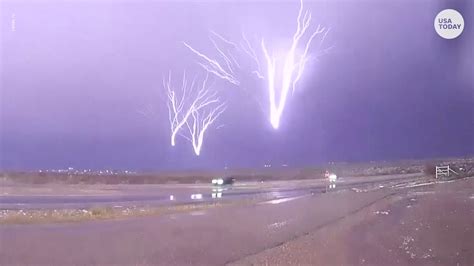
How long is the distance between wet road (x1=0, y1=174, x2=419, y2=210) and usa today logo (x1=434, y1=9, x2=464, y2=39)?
2304mm

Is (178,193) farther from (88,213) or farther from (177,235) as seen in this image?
(177,235)

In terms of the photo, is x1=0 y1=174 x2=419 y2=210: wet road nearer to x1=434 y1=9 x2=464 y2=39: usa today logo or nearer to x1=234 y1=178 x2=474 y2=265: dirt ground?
x1=234 y1=178 x2=474 y2=265: dirt ground

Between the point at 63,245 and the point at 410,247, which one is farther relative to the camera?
the point at 63,245

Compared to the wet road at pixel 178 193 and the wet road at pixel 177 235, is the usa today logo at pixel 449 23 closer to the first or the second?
the wet road at pixel 177 235

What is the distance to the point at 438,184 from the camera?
4828mm

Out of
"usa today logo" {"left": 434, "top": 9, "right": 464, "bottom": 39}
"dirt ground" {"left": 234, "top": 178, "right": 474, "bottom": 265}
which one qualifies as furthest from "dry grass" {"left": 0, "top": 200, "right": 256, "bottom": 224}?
"usa today logo" {"left": 434, "top": 9, "right": 464, "bottom": 39}

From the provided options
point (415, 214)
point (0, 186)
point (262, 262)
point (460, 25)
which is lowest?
point (262, 262)

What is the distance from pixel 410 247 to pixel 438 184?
1.60 metres

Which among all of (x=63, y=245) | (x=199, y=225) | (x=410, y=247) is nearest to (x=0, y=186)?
(x=63, y=245)

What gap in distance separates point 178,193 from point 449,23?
412 centimetres

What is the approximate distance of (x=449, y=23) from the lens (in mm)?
3334

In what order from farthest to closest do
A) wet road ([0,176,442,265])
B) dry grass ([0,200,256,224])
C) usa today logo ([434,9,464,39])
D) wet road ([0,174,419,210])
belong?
wet road ([0,174,419,210]) → dry grass ([0,200,256,224]) → wet road ([0,176,442,265]) → usa today logo ([434,9,464,39])

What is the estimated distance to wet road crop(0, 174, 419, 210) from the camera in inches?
209

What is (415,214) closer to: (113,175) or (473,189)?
(473,189)
